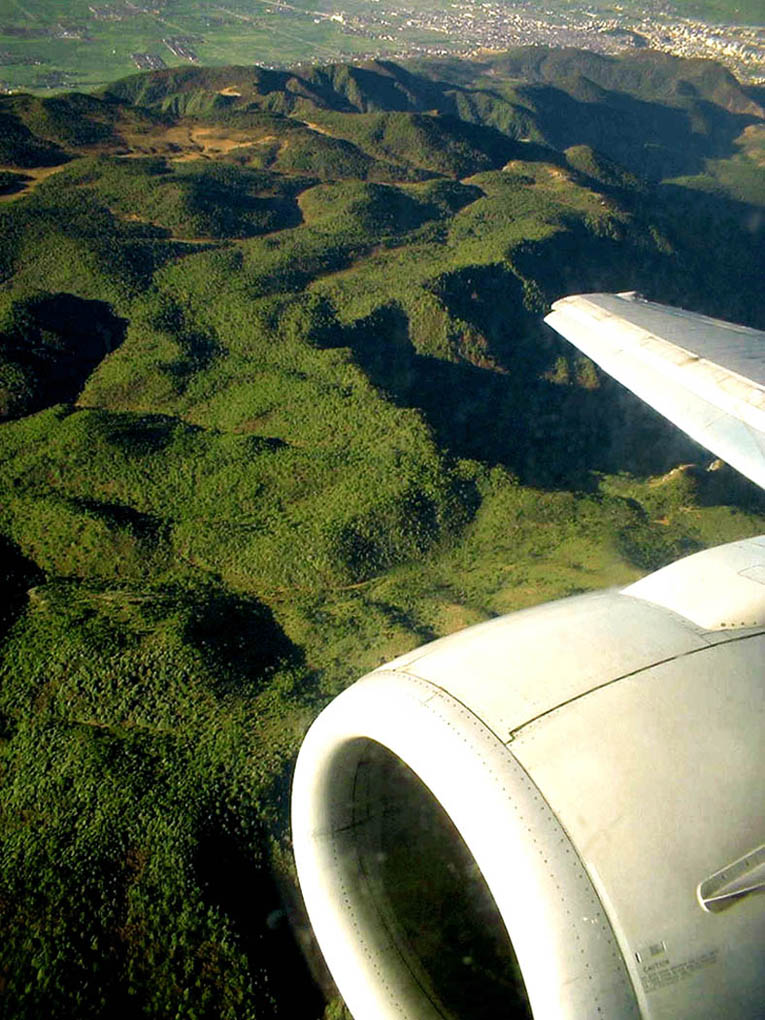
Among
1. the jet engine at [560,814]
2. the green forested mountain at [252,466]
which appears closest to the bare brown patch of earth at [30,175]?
the green forested mountain at [252,466]

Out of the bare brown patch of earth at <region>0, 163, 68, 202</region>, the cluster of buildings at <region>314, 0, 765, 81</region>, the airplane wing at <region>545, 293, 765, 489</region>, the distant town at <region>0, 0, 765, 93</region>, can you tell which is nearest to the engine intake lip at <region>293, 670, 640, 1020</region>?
the airplane wing at <region>545, 293, 765, 489</region>

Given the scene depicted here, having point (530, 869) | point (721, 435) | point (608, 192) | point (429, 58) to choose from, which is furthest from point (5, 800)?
point (429, 58)

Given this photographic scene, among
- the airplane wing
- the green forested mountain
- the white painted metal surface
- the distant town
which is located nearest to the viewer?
the white painted metal surface

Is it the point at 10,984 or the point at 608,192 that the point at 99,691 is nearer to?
the point at 10,984

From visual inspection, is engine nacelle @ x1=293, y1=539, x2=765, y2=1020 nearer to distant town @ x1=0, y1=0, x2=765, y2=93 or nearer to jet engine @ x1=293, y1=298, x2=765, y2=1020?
jet engine @ x1=293, y1=298, x2=765, y2=1020

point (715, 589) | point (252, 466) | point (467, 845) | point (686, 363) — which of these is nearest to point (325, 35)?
point (252, 466)

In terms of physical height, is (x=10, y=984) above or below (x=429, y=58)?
below

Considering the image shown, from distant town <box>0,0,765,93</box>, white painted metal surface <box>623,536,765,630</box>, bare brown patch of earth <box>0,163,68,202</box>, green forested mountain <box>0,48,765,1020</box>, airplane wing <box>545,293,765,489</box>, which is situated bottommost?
green forested mountain <box>0,48,765,1020</box>
